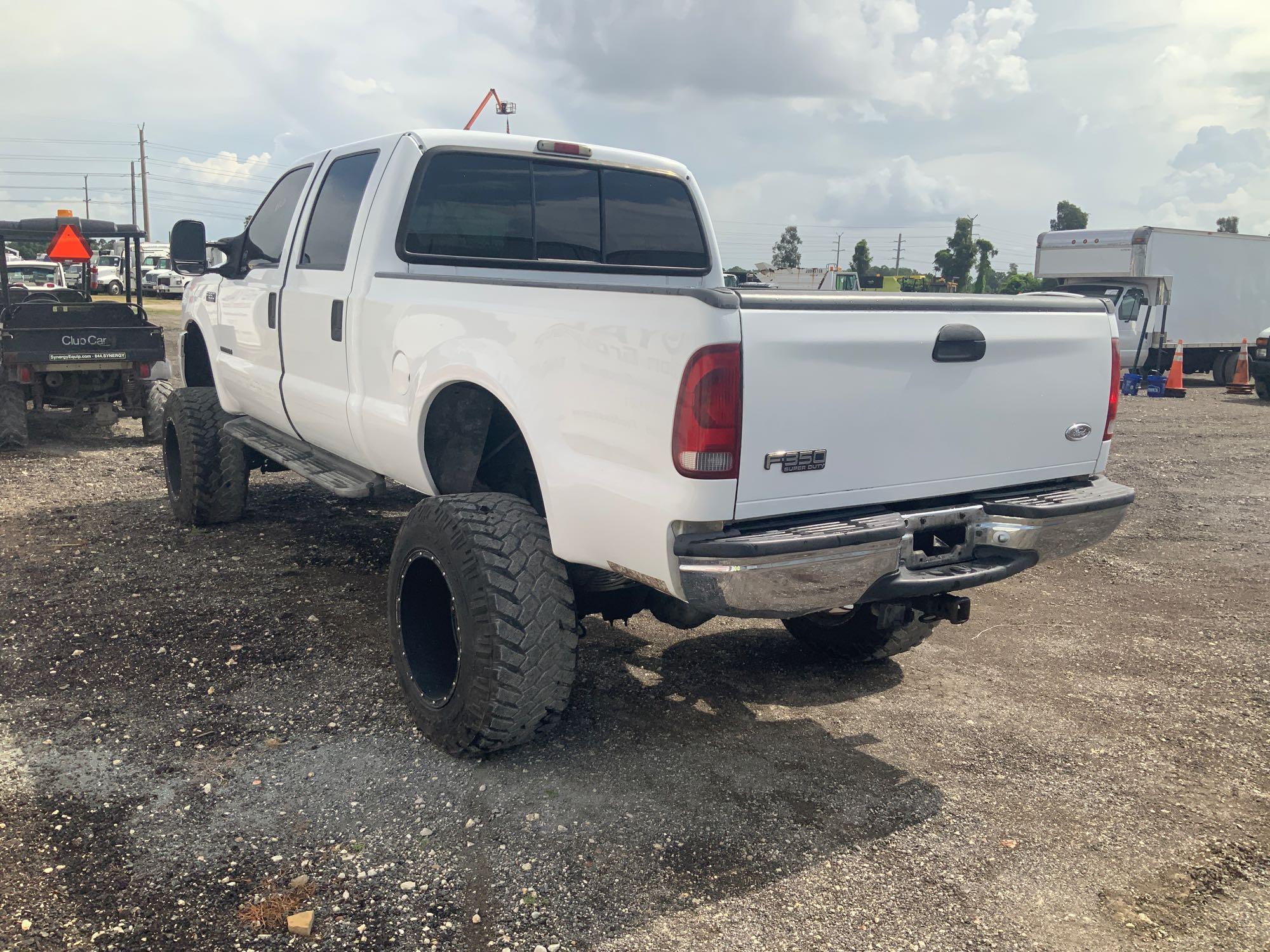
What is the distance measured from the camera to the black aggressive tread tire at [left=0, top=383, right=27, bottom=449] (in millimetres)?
9258

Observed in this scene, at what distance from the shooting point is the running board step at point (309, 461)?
4.53 meters

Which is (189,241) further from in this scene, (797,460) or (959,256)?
(959,256)

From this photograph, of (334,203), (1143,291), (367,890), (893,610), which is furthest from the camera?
(1143,291)

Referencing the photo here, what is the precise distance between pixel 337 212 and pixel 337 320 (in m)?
0.67

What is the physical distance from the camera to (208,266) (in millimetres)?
6250

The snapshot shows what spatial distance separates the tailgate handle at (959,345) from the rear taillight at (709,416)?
→ 788 mm

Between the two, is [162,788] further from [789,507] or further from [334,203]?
[334,203]

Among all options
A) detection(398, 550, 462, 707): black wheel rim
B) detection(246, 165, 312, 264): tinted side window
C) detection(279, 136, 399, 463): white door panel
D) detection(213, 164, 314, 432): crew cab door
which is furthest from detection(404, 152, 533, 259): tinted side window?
detection(398, 550, 462, 707): black wheel rim

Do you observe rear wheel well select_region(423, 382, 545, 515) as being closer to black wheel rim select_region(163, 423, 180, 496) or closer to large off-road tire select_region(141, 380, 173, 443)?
black wheel rim select_region(163, 423, 180, 496)

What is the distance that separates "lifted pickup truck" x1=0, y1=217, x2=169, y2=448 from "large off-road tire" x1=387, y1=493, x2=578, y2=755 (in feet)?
24.1

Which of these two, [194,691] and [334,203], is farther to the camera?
[334,203]

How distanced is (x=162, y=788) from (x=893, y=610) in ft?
8.47

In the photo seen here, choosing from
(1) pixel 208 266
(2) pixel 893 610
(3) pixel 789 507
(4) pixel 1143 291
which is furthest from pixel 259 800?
(4) pixel 1143 291

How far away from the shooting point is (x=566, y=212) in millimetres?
4750
